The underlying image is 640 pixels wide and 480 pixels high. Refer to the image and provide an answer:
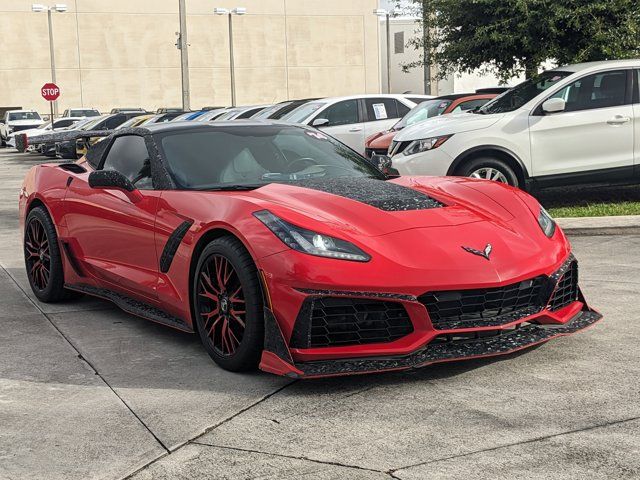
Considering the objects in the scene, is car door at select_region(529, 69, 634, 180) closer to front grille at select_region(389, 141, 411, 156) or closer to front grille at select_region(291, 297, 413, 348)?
front grille at select_region(389, 141, 411, 156)

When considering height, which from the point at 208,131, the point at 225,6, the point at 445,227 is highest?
the point at 225,6

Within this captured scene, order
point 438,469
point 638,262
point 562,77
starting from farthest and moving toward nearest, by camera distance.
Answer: point 562,77 < point 638,262 < point 438,469

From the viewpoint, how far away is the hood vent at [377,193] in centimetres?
533

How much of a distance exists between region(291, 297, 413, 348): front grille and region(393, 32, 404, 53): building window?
240 feet

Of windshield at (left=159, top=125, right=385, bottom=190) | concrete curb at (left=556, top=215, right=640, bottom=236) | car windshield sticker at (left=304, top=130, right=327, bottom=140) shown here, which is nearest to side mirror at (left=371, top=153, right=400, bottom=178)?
windshield at (left=159, top=125, right=385, bottom=190)

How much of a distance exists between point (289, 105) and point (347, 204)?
15.4 metres

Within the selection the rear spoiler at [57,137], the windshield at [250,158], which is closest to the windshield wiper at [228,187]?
the windshield at [250,158]

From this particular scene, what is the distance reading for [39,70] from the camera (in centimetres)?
6034

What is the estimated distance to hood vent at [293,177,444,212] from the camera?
5328 millimetres

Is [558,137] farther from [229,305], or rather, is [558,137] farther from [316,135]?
[229,305]

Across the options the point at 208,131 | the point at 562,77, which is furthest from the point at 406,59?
the point at 208,131

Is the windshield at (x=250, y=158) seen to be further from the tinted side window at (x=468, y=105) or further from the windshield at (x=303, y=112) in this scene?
the windshield at (x=303, y=112)

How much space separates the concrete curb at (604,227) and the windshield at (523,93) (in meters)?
2.00

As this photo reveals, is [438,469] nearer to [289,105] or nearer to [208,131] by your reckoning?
[208,131]
